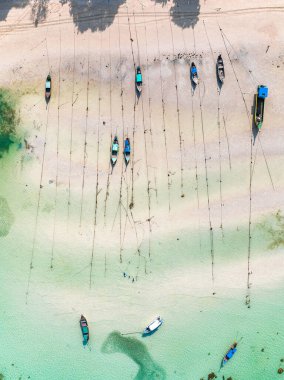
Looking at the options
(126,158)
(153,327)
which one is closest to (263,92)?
(126,158)

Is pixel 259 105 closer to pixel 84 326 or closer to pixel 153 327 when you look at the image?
pixel 153 327

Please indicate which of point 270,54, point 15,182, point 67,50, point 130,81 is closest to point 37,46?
point 67,50

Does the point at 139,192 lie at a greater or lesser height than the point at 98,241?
greater

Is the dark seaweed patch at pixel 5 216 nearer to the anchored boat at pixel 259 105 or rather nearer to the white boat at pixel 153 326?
the white boat at pixel 153 326

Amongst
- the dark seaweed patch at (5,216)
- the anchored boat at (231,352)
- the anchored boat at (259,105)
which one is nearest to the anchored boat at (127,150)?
the anchored boat at (259,105)

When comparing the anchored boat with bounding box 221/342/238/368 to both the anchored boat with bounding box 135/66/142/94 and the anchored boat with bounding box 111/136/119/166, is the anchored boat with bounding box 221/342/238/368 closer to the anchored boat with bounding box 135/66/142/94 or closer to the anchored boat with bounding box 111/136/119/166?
the anchored boat with bounding box 111/136/119/166

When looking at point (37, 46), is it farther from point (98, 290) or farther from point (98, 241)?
point (98, 290)
